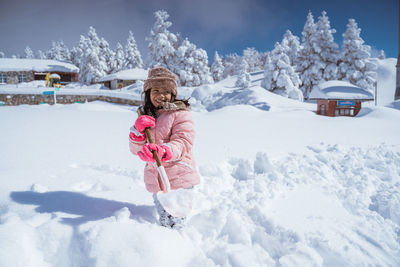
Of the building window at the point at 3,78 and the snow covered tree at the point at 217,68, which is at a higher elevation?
the snow covered tree at the point at 217,68

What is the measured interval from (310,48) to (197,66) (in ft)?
49.6

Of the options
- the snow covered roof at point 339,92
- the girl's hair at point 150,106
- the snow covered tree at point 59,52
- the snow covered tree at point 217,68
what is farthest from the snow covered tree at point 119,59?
the girl's hair at point 150,106

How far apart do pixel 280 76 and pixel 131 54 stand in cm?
2936

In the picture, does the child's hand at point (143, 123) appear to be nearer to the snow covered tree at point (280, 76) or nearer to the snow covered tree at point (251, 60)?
the snow covered tree at point (280, 76)

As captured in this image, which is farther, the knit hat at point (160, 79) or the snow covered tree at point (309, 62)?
the snow covered tree at point (309, 62)

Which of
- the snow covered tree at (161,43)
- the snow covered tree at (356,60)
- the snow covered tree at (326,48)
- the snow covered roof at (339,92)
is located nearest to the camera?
the snow covered roof at (339,92)

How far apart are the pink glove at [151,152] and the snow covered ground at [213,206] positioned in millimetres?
592

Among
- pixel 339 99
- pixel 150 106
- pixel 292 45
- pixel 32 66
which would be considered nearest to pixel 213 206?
pixel 150 106

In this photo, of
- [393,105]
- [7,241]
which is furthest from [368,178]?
[393,105]

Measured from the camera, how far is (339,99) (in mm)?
12750

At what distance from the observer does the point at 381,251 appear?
7.43 feet

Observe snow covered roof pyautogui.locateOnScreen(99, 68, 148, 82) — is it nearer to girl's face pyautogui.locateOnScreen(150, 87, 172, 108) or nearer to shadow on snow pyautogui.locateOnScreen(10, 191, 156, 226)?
shadow on snow pyautogui.locateOnScreen(10, 191, 156, 226)

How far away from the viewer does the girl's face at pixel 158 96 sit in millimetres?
2279

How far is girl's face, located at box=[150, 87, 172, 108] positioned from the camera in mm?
2279
